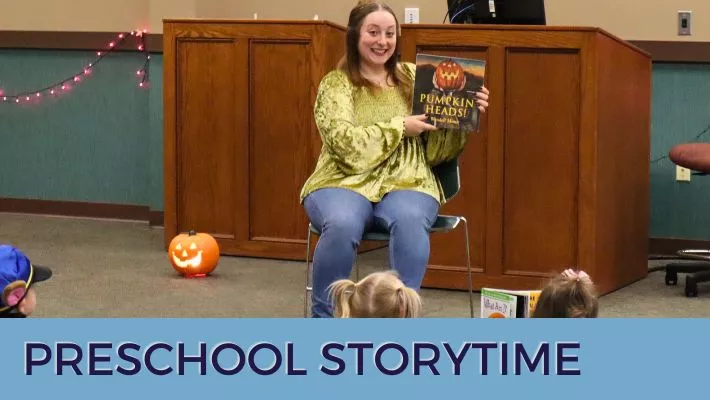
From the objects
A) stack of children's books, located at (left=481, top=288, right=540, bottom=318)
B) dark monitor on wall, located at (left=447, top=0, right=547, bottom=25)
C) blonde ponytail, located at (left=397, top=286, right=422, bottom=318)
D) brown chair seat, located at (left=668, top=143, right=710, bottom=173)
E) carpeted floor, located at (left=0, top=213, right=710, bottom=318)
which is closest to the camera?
blonde ponytail, located at (left=397, top=286, right=422, bottom=318)

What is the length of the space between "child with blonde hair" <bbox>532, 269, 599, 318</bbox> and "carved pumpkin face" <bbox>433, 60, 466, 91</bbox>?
3.93 ft

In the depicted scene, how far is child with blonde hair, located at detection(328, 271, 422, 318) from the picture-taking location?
2482 millimetres

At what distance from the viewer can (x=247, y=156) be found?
5.90 meters

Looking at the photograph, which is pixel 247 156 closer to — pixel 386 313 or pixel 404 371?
pixel 386 313

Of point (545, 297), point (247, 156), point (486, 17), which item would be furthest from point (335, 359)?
point (247, 156)

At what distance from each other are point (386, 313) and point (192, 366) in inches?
29.0

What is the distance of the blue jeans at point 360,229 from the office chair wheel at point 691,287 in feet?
5.39

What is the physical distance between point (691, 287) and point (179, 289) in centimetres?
200

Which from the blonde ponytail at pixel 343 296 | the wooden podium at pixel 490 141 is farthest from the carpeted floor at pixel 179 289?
the blonde ponytail at pixel 343 296

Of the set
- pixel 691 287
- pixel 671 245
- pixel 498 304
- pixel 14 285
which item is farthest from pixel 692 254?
pixel 14 285

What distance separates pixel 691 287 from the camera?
501 centimetres

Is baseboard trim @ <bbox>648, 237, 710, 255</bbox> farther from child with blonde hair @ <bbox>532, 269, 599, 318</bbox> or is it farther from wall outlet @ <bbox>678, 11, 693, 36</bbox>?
child with blonde hair @ <bbox>532, 269, 599, 318</bbox>

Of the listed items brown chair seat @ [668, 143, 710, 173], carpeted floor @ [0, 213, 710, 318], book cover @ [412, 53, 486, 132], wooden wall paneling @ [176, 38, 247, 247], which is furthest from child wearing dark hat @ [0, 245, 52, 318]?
wooden wall paneling @ [176, 38, 247, 247]

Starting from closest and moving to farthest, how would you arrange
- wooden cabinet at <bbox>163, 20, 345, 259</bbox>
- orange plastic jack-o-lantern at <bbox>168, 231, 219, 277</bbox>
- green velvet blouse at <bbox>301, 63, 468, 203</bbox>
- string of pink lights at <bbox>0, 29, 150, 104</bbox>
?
1. green velvet blouse at <bbox>301, 63, 468, 203</bbox>
2. orange plastic jack-o-lantern at <bbox>168, 231, 219, 277</bbox>
3. wooden cabinet at <bbox>163, 20, 345, 259</bbox>
4. string of pink lights at <bbox>0, 29, 150, 104</bbox>
